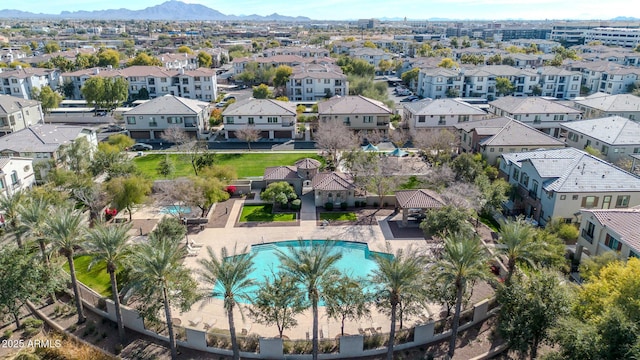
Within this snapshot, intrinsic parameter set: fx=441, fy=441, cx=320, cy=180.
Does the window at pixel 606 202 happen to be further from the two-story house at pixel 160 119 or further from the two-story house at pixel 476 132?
the two-story house at pixel 160 119

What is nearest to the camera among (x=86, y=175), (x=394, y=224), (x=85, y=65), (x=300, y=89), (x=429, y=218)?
(x=429, y=218)

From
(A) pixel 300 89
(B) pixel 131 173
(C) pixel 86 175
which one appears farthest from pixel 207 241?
(A) pixel 300 89

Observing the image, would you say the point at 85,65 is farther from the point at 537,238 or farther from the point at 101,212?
the point at 537,238

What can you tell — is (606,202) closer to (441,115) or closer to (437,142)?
(437,142)

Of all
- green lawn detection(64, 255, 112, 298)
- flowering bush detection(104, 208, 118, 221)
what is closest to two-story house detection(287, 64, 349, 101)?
flowering bush detection(104, 208, 118, 221)

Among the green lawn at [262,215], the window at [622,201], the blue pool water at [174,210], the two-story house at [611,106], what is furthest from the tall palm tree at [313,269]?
the two-story house at [611,106]

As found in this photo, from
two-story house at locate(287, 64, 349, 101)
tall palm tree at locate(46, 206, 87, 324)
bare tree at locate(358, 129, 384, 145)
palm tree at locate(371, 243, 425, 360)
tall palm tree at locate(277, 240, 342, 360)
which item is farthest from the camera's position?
two-story house at locate(287, 64, 349, 101)

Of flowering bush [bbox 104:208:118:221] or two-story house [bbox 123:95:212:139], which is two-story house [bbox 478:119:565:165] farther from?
two-story house [bbox 123:95:212:139]

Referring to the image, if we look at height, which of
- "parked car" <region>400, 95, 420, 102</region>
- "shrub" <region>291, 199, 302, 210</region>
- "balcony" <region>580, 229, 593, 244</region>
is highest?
"parked car" <region>400, 95, 420, 102</region>
